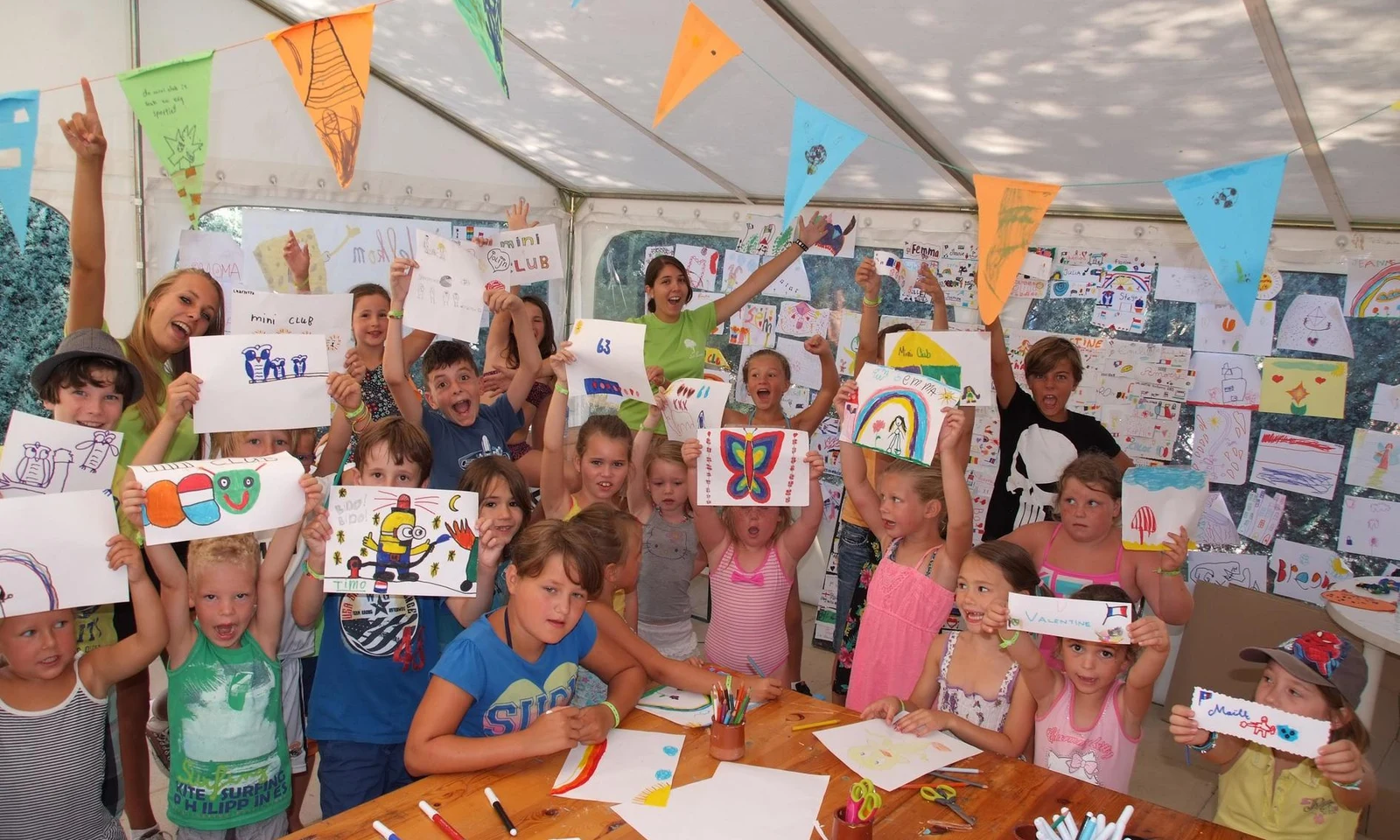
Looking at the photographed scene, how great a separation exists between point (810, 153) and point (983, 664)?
1848 mm

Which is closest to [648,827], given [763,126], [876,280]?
[876,280]

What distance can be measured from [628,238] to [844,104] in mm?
2342

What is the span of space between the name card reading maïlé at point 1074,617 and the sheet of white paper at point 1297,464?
247cm

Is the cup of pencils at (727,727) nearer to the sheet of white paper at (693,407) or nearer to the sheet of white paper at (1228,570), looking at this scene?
the sheet of white paper at (693,407)

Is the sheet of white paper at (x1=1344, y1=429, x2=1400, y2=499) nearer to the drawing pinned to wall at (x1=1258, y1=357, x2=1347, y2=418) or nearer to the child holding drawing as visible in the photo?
the drawing pinned to wall at (x1=1258, y1=357, x2=1347, y2=418)

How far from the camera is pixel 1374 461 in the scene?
3.88m

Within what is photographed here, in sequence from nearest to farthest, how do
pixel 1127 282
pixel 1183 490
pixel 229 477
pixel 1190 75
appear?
pixel 229 477, pixel 1183 490, pixel 1190 75, pixel 1127 282

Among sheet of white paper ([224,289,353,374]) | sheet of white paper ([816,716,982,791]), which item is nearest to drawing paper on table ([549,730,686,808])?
sheet of white paper ([816,716,982,791])

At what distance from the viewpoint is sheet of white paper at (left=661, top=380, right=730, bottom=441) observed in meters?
3.35

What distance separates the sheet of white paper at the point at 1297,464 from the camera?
13.1 feet

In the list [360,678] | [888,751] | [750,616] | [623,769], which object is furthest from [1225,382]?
[360,678]

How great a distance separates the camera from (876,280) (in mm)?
3904

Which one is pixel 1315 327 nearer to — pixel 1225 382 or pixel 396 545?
pixel 1225 382

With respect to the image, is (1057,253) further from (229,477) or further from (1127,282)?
(229,477)
